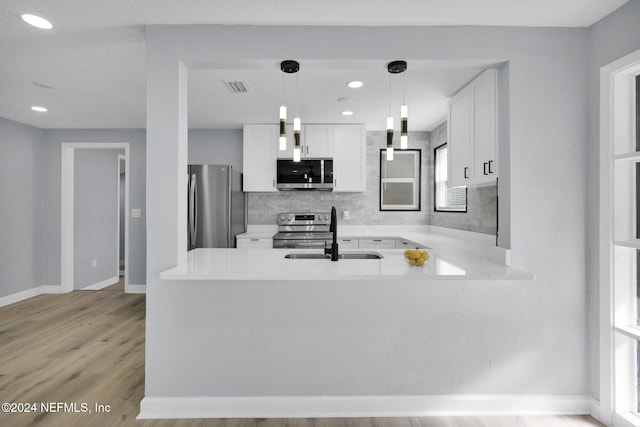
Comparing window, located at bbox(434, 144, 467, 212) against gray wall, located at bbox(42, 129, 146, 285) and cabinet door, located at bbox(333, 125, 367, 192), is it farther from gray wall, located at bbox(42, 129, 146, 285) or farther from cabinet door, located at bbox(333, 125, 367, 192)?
gray wall, located at bbox(42, 129, 146, 285)

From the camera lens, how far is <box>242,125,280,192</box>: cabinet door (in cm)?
449

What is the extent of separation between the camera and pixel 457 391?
2.18 metres

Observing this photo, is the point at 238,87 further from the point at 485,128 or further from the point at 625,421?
the point at 625,421

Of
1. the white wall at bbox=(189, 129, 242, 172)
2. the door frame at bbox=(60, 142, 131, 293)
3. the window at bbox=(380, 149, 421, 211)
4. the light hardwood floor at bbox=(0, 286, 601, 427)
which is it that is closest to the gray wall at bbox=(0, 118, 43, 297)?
the door frame at bbox=(60, 142, 131, 293)

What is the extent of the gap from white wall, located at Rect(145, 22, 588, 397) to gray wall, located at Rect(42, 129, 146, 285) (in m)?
3.31

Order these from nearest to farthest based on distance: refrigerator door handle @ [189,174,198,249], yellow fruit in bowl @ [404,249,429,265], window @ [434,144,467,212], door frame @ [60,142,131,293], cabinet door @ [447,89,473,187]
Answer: yellow fruit in bowl @ [404,249,429,265]
cabinet door @ [447,89,473,187]
refrigerator door handle @ [189,174,198,249]
window @ [434,144,467,212]
door frame @ [60,142,131,293]

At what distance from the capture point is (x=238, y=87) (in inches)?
125

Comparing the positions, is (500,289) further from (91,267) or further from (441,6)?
(91,267)

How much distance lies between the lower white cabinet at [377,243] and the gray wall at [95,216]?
4209 mm

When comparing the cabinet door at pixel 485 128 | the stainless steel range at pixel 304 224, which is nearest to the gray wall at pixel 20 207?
the stainless steel range at pixel 304 224

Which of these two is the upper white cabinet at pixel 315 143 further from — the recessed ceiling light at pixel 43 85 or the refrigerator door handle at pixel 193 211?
the recessed ceiling light at pixel 43 85

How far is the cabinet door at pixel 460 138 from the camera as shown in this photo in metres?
2.93

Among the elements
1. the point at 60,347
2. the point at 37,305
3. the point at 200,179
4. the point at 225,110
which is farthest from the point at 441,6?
the point at 37,305

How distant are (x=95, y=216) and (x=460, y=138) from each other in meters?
5.49
